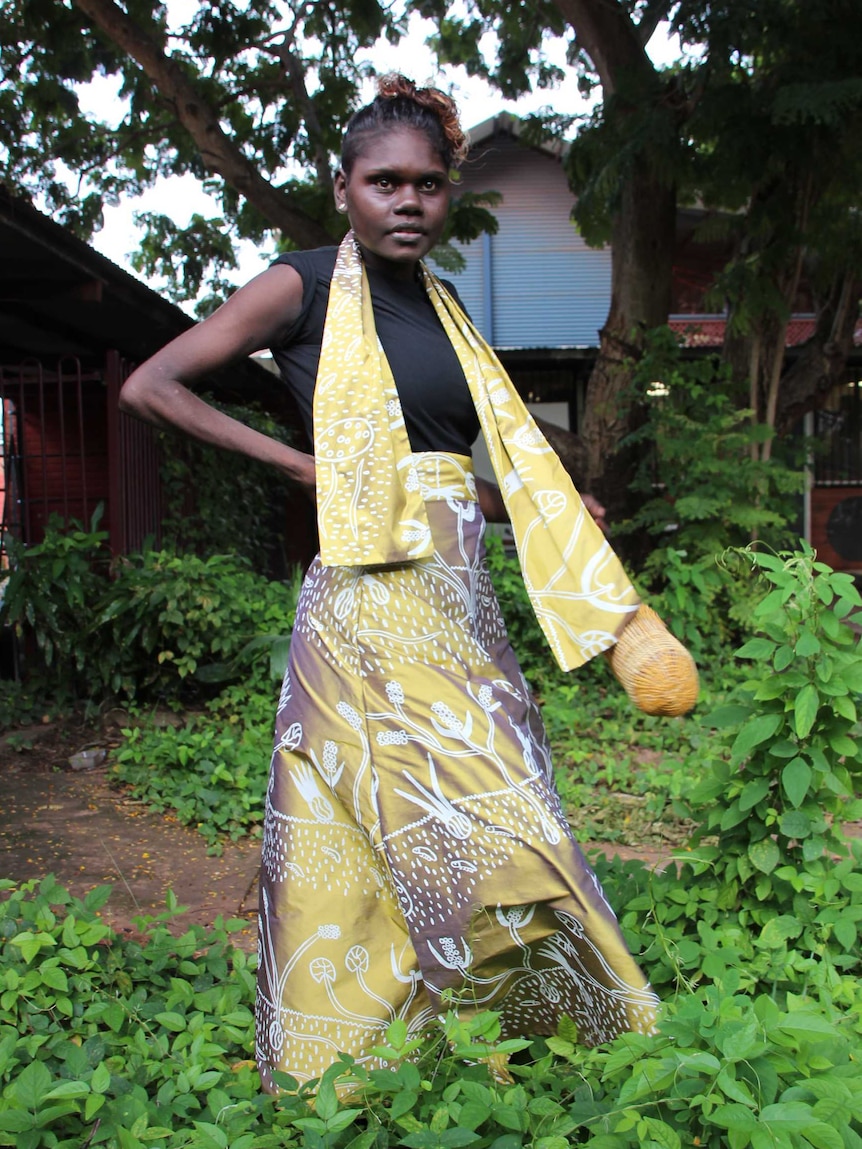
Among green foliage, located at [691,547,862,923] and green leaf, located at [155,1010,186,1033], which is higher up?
green foliage, located at [691,547,862,923]

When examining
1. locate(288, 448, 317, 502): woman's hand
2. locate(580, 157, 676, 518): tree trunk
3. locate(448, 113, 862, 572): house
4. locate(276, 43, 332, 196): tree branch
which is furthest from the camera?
locate(448, 113, 862, 572): house

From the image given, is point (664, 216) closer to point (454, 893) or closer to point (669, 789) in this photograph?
point (669, 789)

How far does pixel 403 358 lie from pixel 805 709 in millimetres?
1118

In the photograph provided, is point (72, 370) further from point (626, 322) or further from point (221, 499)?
point (626, 322)

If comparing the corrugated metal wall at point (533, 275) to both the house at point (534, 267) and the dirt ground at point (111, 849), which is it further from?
the dirt ground at point (111, 849)

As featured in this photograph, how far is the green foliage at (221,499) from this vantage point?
8164 millimetres

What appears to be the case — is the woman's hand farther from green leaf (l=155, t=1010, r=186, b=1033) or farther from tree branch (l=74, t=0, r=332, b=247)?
tree branch (l=74, t=0, r=332, b=247)

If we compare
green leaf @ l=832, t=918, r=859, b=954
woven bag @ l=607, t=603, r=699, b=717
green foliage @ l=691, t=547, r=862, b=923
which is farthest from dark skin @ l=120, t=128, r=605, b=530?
green leaf @ l=832, t=918, r=859, b=954

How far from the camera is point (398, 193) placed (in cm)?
198

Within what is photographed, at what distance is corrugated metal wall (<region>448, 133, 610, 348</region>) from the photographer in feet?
52.6

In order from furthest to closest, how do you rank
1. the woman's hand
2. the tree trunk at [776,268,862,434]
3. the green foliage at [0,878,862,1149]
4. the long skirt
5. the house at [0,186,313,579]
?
1. the tree trunk at [776,268,862,434]
2. the house at [0,186,313,579]
3. the woman's hand
4. the long skirt
5. the green foliage at [0,878,862,1149]

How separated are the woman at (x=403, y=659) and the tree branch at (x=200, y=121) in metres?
6.07

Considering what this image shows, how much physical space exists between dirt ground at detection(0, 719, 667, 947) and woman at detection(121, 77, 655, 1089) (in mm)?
1576

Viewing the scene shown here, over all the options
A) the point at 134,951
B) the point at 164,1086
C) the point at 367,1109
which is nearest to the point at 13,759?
the point at 134,951
